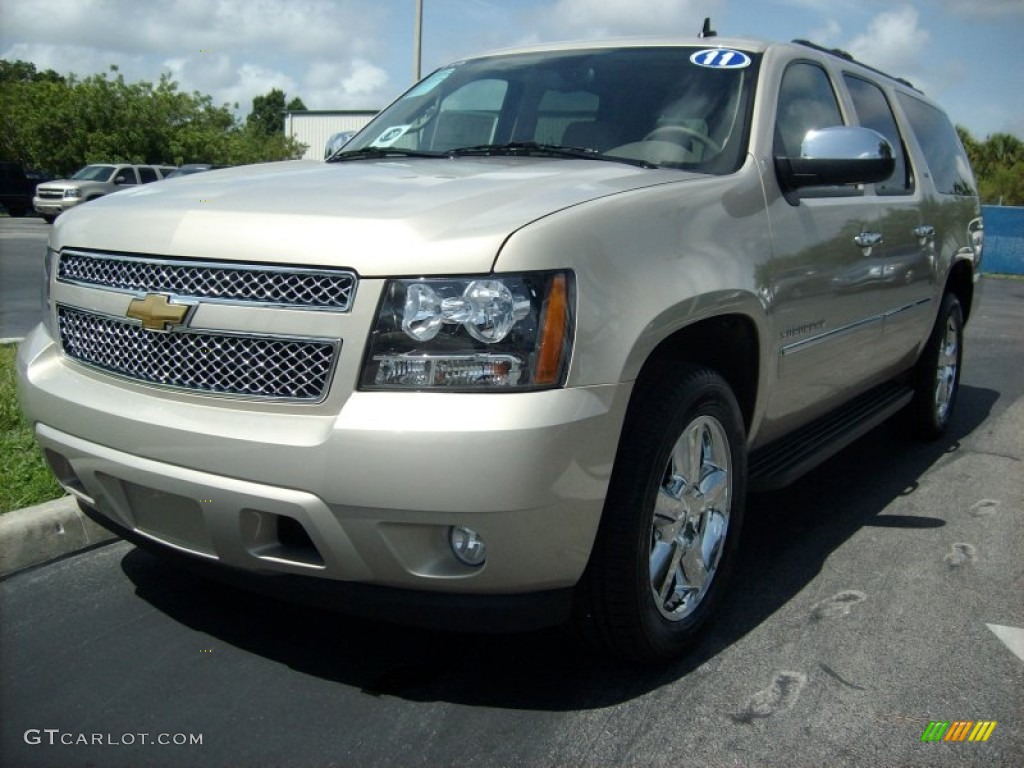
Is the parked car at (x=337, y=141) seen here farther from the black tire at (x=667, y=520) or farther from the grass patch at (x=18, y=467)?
the black tire at (x=667, y=520)

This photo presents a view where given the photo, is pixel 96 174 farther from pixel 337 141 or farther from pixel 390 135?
pixel 390 135

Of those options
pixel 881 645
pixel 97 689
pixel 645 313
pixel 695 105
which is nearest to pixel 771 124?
pixel 695 105

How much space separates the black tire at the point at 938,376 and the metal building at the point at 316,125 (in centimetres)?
4470

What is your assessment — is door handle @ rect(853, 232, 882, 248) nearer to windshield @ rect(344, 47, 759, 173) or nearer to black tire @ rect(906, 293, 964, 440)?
windshield @ rect(344, 47, 759, 173)

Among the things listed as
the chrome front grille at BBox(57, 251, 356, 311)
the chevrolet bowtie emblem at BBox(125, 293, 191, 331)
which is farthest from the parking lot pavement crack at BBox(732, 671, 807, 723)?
the chevrolet bowtie emblem at BBox(125, 293, 191, 331)

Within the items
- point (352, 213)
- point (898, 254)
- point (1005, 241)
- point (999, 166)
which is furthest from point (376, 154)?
point (999, 166)

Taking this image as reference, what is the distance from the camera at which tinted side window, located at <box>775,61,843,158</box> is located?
3695 millimetres

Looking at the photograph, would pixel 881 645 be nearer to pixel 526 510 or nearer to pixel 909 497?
pixel 526 510

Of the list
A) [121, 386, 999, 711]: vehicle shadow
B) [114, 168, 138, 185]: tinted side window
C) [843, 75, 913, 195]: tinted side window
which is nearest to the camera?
[121, 386, 999, 711]: vehicle shadow

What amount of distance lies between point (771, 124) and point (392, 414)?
201 cm

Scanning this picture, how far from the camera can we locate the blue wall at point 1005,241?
73.8 feet

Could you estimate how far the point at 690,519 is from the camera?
2.97 metres

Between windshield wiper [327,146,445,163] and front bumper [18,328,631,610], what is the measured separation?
1.53 m

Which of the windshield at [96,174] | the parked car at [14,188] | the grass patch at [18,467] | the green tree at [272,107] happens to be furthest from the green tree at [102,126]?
the green tree at [272,107]
